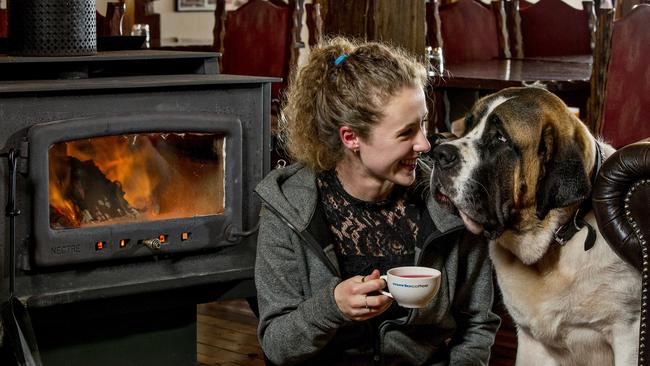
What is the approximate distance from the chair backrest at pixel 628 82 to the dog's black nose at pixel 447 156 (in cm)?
155

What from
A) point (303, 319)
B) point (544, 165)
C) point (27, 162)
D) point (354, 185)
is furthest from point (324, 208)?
point (27, 162)

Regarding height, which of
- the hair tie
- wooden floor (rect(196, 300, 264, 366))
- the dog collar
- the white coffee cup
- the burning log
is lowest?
wooden floor (rect(196, 300, 264, 366))

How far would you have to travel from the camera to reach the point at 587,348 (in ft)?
6.59

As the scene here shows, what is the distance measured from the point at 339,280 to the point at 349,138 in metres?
0.29

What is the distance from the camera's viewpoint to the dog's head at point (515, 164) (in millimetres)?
1899

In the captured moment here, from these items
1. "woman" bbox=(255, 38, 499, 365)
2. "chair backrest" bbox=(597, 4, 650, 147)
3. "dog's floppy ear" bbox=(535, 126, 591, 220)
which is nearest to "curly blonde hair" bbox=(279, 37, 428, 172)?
"woman" bbox=(255, 38, 499, 365)

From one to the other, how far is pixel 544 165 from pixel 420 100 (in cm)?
29

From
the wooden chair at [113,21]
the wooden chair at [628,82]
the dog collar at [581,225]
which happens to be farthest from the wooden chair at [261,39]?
the dog collar at [581,225]

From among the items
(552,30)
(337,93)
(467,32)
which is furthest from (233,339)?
(552,30)

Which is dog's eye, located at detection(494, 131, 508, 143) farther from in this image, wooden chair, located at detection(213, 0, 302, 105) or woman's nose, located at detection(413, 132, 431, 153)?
wooden chair, located at detection(213, 0, 302, 105)

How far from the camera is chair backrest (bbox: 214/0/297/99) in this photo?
445 cm

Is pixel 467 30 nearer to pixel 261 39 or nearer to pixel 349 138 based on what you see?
pixel 261 39

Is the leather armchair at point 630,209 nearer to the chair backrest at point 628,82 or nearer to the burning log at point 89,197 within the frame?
the burning log at point 89,197

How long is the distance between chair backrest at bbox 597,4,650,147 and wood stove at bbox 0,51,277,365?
1334 millimetres
